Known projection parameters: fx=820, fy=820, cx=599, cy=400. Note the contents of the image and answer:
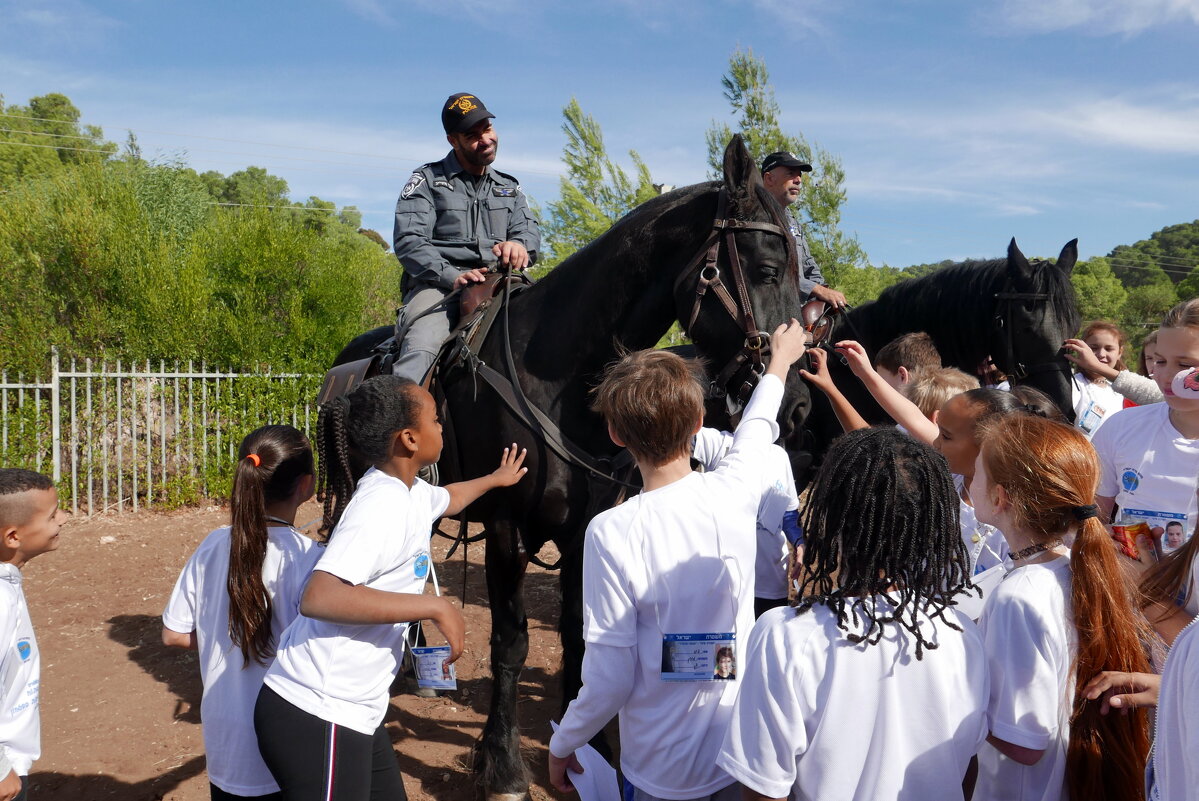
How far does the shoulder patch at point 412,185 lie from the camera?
4227 millimetres

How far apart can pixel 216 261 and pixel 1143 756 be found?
504 inches

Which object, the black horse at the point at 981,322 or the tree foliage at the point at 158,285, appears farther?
the tree foliage at the point at 158,285

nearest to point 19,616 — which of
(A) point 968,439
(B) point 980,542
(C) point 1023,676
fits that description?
(C) point 1023,676

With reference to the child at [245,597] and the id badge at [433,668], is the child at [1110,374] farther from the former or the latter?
the child at [245,597]

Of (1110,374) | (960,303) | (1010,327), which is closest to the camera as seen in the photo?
Result: (1110,374)

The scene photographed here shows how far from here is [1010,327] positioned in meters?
4.73

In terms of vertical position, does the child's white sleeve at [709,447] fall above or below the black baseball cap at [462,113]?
below

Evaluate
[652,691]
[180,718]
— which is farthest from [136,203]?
[652,691]

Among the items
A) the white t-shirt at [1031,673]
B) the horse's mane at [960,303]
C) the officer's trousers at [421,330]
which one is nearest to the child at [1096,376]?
the horse's mane at [960,303]

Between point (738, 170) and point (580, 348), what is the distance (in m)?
0.99

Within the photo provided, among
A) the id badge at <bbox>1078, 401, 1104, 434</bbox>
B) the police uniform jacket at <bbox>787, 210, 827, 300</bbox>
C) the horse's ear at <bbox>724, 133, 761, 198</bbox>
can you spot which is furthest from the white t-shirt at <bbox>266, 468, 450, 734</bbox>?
the id badge at <bbox>1078, 401, 1104, 434</bbox>

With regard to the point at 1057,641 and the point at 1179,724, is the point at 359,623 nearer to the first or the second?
the point at 1057,641

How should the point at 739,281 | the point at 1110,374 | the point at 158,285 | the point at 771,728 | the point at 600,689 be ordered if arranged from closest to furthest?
1. the point at 771,728
2. the point at 600,689
3. the point at 739,281
4. the point at 1110,374
5. the point at 158,285

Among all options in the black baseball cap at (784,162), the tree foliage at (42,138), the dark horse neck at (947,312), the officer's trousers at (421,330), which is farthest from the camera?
the tree foliage at (42,138)
